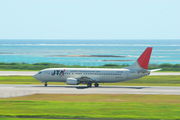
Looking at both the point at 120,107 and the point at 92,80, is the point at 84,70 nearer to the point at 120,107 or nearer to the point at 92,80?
the point at 92,80

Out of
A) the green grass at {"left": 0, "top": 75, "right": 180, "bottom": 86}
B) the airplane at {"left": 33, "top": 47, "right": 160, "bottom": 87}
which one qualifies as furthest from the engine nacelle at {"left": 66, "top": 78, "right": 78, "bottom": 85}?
the green grass at {"left": 0, "top": 75, "right": 180, "bottom": 86}

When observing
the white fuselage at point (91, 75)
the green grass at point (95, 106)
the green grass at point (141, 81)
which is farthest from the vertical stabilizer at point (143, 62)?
the green grass at point (95, 106)

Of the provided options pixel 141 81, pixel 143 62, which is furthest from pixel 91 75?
pixel 141 81

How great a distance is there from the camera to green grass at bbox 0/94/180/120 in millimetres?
55219

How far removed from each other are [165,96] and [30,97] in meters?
18.2

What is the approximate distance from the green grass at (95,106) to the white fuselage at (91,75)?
14.7m

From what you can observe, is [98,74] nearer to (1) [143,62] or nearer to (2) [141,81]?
(1) [143,62]

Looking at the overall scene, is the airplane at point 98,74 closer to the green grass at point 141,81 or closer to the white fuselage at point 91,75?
the white fuselage at point 91,75

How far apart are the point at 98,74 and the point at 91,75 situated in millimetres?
1229

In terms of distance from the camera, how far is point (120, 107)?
60.5 meters

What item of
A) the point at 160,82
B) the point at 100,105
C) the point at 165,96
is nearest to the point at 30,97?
the point at 100,105

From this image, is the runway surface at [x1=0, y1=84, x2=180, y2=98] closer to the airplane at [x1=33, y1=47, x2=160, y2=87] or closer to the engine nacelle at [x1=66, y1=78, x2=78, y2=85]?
the engine nacelle at [x1=66, y1=78, x2=78, y2=85]

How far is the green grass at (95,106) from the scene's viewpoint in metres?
55.2

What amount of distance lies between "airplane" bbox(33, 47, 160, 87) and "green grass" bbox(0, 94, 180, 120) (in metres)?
14.3
